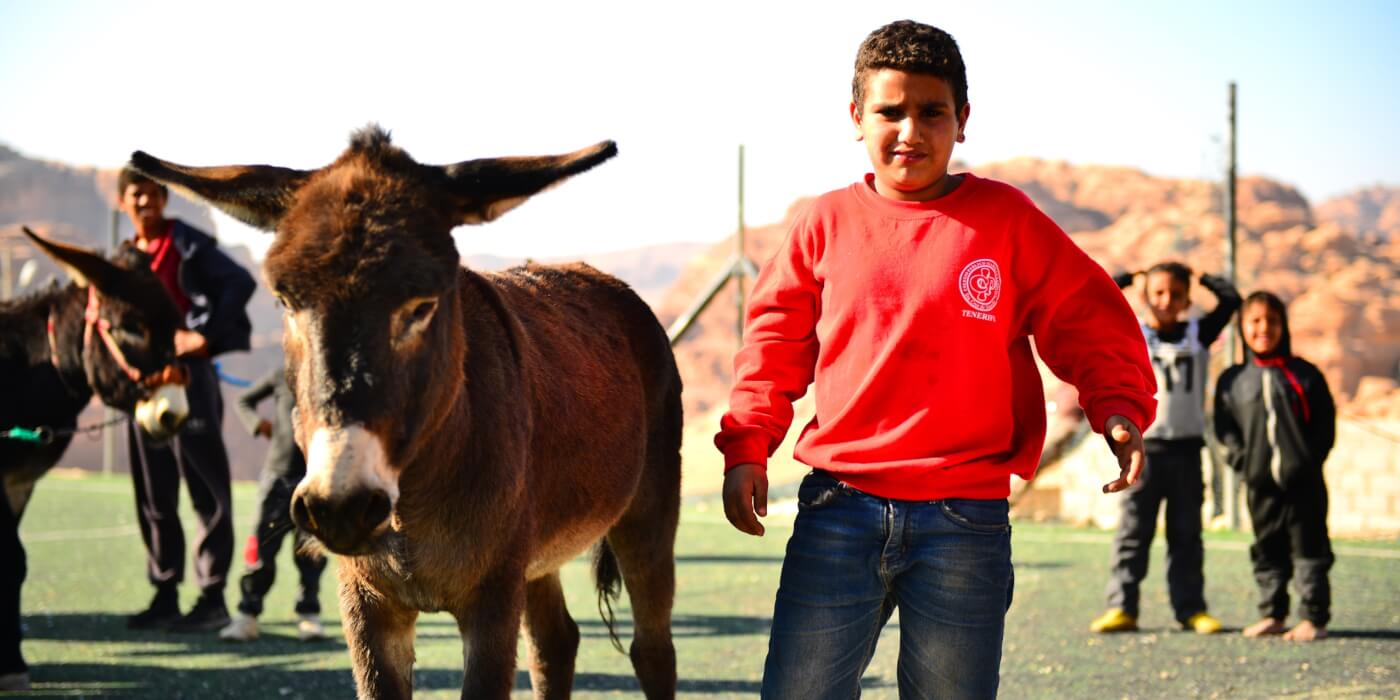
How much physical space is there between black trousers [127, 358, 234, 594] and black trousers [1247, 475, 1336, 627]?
6.02 metres

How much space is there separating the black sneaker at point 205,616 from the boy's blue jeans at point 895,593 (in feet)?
17.9

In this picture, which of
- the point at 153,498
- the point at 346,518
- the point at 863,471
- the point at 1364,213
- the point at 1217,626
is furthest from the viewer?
the point at 1364,213

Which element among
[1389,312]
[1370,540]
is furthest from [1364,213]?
[1370,540]

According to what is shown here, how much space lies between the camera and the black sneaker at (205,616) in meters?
7.40

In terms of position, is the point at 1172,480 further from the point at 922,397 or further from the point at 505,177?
the point at 505,177

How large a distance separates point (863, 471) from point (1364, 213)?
124806 millimetres

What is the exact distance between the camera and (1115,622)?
7129 millimetres

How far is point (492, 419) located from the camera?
11.1ft

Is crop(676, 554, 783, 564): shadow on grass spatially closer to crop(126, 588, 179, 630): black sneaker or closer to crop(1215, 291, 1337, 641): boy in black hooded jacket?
crop(1215, 291, 1337, 641): boy in black hooded jacket

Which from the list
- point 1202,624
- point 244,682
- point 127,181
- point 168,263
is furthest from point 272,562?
point 1202,624

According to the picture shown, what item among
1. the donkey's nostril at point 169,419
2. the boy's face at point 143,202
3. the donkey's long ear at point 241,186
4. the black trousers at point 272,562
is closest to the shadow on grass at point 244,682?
the black trousers at point 272,562

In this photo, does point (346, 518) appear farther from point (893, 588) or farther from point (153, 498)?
point (153, 498)

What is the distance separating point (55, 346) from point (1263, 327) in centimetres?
698

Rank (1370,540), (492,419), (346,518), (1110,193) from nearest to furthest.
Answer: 1. (346,518)
2. (492,419)
3. (1370,540)
4. (1110,193)
